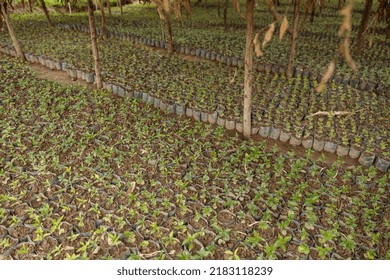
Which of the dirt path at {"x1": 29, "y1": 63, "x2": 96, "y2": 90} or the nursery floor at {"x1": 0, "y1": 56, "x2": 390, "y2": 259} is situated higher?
the dirt path at {"x1": 29, "y1": 63, "x2": 96, "y2": 90}

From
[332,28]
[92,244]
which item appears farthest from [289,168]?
[332,28]

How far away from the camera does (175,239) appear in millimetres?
3199

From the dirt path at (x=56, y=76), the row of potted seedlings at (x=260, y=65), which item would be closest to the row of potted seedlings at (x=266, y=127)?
the dirt path at (x=56, y=76)

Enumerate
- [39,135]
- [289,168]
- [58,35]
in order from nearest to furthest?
[289,168] < [39,135] < [58,35]

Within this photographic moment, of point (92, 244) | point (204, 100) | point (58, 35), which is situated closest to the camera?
point (92, 244)

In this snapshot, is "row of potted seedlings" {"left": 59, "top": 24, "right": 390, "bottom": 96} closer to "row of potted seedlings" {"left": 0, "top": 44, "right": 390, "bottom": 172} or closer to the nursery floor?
"row of potted seedlings" {"left": 0, "top": 44, "right": 390, "bottom": 172}

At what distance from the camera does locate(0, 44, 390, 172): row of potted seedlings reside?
4.59 metres

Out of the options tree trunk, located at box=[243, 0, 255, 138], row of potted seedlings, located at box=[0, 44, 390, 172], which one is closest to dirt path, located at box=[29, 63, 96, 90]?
row of potted seedlings, located at box=[0, 44, 390, 172]

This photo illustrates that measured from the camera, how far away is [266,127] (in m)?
5.11

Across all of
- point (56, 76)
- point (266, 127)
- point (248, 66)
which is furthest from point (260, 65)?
point (56, 76)

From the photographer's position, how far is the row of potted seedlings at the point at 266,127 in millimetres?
4595

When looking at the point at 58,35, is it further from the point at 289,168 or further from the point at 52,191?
the point at 289,168

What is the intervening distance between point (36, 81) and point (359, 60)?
9.02m

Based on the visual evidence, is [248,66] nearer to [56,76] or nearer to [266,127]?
[266,127]
